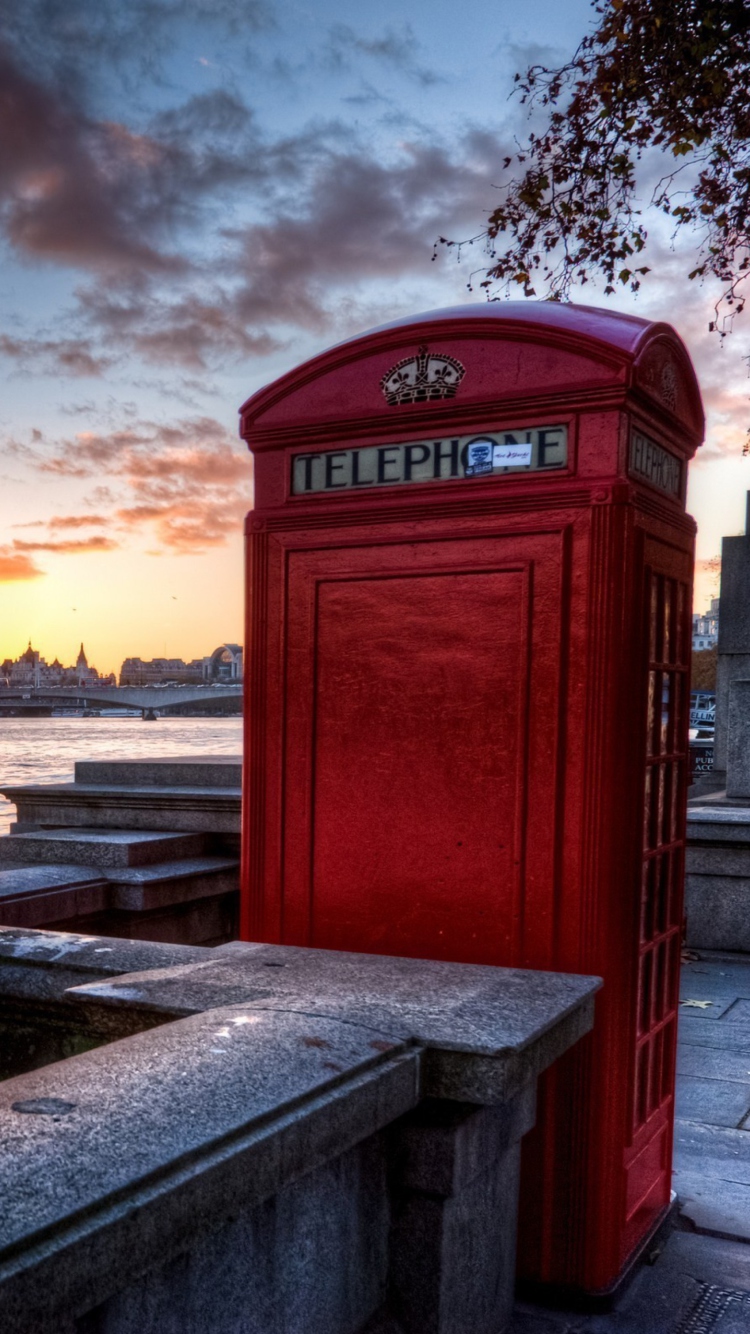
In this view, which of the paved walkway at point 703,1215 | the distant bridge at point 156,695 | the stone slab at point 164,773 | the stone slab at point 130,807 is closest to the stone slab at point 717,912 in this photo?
the paved walkway at point 703,1215

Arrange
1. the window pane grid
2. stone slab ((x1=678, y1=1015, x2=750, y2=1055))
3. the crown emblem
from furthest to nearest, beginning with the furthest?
1. stone slab ((x1=678, y1=1015, x2=750, y2=1055))
2. the window pane grid
3. the crown emblem

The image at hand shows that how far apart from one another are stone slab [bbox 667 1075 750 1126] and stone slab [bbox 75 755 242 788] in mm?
2556

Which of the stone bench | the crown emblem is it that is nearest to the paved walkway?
the stone bench

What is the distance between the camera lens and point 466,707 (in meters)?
2.86

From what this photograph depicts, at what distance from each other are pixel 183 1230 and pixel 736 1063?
4.26 m

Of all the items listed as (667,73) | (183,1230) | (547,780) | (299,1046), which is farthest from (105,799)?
(667,73)

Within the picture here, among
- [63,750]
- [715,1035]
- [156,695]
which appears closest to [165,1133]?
[715,1035]

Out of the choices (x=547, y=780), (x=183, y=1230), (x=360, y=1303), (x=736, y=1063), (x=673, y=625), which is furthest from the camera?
(x=736, y=1063)

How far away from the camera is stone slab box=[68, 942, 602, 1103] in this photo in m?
2.10

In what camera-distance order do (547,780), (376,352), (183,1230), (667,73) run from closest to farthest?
(183,1230), (547,780), (376,352), (667,73)

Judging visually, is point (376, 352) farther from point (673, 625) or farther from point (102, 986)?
point (102, 986)

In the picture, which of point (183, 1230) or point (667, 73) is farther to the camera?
point (667, 73)

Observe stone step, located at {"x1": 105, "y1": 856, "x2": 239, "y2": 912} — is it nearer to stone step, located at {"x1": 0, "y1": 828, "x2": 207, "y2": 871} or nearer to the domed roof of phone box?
stone step, located at {"x1": 0, "y1": 828, "x2": 207, "y2": 871}

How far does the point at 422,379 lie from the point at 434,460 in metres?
0.22
